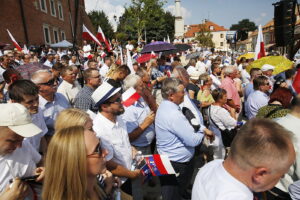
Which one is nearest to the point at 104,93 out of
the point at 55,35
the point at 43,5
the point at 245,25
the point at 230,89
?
the point at 230,89

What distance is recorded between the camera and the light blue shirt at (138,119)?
3104mm

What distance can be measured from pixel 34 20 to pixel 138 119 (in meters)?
30.0

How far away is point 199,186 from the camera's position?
1473 mm

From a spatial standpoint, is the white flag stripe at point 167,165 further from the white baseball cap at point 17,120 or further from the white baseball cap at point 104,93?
the white baseball cap at point 17,120

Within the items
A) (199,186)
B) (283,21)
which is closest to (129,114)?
(199,186)

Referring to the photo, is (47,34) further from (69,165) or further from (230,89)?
(69,165)

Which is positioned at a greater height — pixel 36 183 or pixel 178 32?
pixel 178 32

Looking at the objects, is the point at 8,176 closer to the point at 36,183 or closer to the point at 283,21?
the point at 36,183

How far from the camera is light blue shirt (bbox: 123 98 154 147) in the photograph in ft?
10.2

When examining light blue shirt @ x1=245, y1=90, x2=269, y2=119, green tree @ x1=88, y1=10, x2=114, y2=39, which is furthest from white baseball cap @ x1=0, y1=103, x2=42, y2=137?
green tree @ x1=88, y1=10, x2=114, y2=39

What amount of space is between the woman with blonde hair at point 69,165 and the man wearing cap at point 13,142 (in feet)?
1.43

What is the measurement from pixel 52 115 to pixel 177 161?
6.30 feet

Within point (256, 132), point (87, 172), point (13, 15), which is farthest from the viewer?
point (13, 15)

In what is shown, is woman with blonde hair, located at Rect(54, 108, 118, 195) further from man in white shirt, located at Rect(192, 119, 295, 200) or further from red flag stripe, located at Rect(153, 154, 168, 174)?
man in white shirt, located at Rect(192, 119, 295, 200)
